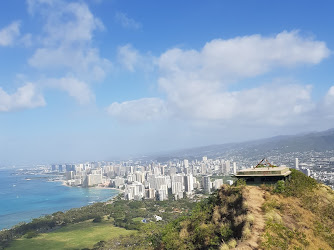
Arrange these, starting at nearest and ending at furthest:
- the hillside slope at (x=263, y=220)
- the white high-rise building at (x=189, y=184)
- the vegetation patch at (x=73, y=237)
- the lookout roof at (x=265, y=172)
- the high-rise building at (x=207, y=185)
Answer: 1. the hillside slope at (x=263, y=220)
2. the lookout roof at (x=265, y=172)
3. the vegetation patch at (x=73, y=237)
4. the high-rise building at (x=207, y=185)
5. the white high-rise building at (x=189, y=184)

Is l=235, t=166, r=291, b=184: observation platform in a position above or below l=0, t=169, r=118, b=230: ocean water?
above

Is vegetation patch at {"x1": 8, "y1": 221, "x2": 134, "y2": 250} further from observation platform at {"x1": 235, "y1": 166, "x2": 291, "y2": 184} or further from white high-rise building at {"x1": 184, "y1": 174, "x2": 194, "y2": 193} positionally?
white high-rise building at {"x1": 184, "y1": 174, "x2": 194, "y2": 193}

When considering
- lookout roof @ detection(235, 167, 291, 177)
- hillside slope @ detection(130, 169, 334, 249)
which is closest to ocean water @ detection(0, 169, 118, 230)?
hillside slope @ detection(130, 169, 334, 249)

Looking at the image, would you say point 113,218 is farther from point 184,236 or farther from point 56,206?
point 184,236

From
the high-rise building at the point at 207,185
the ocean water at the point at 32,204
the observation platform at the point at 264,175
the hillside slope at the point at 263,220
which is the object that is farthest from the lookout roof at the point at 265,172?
the high-rise building at the point at 207,185

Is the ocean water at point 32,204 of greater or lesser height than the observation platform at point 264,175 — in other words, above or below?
below

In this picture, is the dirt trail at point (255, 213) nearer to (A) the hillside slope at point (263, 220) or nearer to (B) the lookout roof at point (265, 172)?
(A) the hillside slope at point (263, 220)

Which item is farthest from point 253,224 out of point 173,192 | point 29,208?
point 29,208

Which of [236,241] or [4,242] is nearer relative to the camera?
[236,241]
